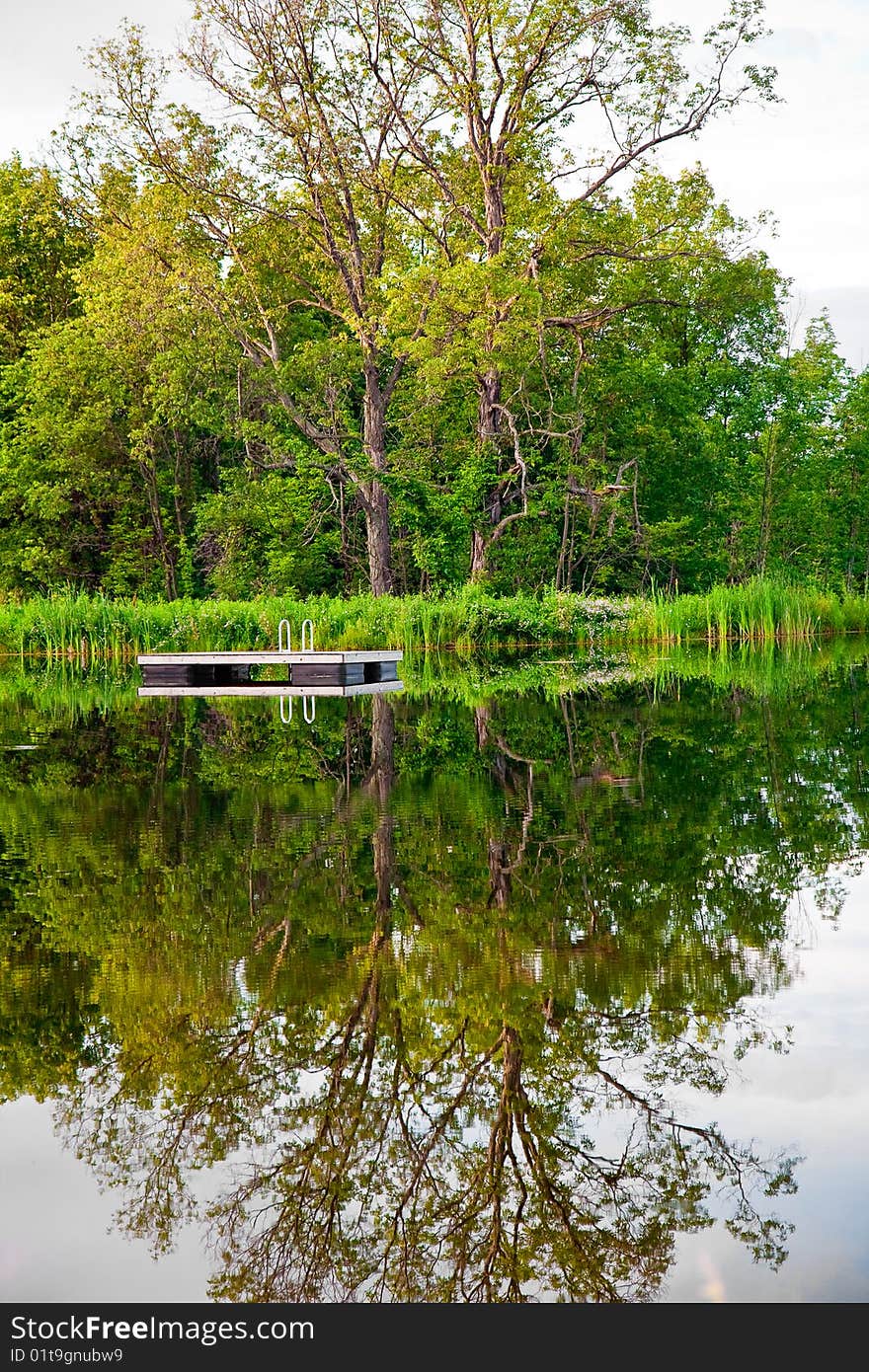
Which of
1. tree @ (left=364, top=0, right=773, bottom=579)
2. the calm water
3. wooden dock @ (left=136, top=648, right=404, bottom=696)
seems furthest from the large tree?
the calm water

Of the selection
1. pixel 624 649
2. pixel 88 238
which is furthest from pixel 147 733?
pixel 88 238

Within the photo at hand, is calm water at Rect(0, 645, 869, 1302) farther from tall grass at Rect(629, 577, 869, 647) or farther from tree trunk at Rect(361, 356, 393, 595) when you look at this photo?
tree trunk at Rect(361, 356, 393, 595)

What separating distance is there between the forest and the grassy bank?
1509 mm

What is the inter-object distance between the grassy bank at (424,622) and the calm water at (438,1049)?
15426mm

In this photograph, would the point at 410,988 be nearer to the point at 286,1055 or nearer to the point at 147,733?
the point at 286,1055

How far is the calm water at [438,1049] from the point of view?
2338mm

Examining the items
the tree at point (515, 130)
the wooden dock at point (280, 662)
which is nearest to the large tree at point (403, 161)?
the tree at point (515, 130)

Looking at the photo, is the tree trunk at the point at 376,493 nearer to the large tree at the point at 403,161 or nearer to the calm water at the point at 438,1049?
the large tree at the point at 403,161

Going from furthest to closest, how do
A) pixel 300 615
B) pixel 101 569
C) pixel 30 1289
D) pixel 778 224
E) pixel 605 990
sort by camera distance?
pixel 101 569 → pixel 778 224 → pixel 300 615 → pixel 605 990 → pixel 30 1289

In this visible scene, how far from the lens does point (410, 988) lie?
3.54 m

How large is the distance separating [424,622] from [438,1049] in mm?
20038

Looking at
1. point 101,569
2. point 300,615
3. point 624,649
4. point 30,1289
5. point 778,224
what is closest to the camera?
point 30,1289

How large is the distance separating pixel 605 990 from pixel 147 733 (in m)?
7.70

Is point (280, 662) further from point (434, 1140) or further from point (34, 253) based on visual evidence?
point (34, 253)
